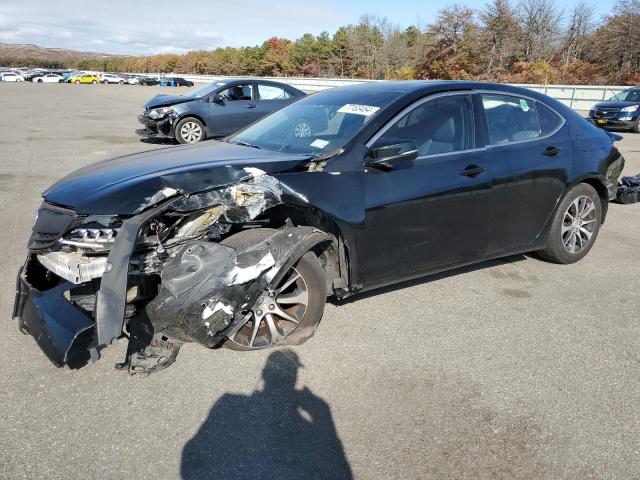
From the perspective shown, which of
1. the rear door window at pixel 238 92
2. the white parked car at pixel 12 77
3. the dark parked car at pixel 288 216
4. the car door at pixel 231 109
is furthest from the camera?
the white parked car at pixel 12 77

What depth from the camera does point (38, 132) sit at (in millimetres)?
14930

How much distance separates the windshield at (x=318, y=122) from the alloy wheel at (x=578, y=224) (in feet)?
7.30

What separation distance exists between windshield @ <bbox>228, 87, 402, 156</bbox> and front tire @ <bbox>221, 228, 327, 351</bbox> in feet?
2.88

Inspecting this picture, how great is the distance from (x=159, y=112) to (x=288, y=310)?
1055 cm

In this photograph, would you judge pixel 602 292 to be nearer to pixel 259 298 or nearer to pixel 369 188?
pixel 369 188

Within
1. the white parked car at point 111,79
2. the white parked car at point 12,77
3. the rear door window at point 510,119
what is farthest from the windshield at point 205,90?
the white parked car at point 12,77

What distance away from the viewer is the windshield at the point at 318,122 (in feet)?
12.7

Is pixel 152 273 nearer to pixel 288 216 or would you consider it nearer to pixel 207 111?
pixel 288 216

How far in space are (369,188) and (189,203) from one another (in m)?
1.23

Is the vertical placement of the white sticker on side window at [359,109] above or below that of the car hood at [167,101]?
above

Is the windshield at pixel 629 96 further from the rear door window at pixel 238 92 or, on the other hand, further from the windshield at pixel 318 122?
the windshield at pixel 318 122

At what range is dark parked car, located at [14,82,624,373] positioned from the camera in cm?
303

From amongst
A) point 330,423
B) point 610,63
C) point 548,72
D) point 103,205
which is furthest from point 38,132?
point 610,63

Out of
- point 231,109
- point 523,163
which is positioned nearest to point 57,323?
point 523,163
